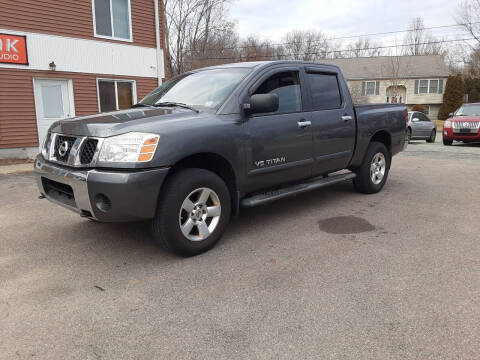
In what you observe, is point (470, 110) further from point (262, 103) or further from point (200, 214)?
point (200, 214)

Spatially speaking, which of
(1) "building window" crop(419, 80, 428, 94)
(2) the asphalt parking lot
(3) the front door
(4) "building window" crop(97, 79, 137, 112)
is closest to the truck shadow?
(2) the asphalt parking lot

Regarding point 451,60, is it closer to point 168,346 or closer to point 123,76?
point 123,76

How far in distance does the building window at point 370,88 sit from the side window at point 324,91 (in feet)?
130

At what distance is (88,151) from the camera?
3.36 m

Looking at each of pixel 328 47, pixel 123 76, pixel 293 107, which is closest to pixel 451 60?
pixel 328 47

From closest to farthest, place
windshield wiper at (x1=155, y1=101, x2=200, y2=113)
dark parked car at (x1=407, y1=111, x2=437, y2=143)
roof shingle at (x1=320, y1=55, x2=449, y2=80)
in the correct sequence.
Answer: windshield wiper at (x1=155, y1=101, x2=200, y2=113)
dark parked car at (x1=407, y1=111, x2=437, y2=143)
roof shingle at (x1=320, y1=55, x2=449, y2=80)

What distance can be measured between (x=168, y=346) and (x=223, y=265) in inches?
48.2

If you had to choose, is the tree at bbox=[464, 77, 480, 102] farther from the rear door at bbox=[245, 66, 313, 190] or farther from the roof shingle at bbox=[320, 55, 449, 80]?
the rear door at bbox=[245, 66, 313, 190]

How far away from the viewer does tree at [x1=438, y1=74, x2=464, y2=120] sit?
35656 millimetres

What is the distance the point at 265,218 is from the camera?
4965 millimetres

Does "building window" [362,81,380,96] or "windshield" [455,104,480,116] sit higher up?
"building window" [362,81,380,96]

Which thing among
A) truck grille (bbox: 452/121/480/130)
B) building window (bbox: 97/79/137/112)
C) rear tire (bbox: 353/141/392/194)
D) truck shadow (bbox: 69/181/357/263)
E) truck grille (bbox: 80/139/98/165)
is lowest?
truck shadow (bbox: 69/181/357/263)

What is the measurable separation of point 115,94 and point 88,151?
10335mm

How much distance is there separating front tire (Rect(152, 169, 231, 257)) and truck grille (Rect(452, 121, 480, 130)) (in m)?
13.7
